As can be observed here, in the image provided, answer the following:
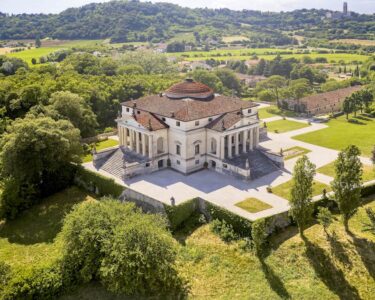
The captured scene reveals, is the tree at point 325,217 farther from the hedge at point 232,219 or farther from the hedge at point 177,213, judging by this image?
the hedge at point 177,213

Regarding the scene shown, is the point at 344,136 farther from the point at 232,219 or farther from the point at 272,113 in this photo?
the point at 232,219

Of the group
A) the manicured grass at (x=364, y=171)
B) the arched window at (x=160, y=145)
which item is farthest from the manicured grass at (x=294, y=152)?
the arched window at (x=160, y=145)

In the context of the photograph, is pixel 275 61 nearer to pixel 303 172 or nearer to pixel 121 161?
pixel 121 161

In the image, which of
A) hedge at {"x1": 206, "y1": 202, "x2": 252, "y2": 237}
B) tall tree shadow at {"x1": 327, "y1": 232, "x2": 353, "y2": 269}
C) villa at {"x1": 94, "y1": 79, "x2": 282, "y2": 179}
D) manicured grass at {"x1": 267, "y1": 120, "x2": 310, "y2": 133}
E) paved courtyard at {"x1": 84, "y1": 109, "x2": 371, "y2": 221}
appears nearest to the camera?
tall tree shadow at {"x1": 327, "y1": 232, "x2": 353, "y2": 269}

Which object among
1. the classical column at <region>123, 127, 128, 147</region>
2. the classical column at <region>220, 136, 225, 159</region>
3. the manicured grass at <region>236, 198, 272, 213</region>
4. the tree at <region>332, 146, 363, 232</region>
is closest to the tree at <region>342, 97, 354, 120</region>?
the classical column at <region>220, 136, 225, 159</region>

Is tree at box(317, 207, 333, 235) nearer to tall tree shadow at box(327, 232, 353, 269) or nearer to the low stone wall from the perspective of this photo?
tall tree shadow at box(327, 232, 353, 269)

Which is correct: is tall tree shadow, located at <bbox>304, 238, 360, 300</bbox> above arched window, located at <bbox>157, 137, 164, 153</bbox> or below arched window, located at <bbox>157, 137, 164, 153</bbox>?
below

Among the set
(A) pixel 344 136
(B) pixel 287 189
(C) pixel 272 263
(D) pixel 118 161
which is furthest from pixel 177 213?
(A) pixel 344 136
